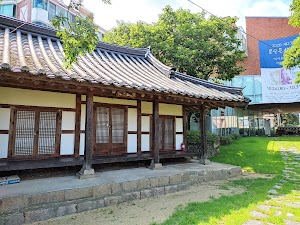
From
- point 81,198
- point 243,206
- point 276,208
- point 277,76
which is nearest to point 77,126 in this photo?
point 81,198

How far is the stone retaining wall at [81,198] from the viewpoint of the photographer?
444 centimetres

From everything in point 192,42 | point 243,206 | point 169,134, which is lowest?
point 243,206

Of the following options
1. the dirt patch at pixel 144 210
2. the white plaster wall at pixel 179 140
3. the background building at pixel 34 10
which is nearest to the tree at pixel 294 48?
the white plaster wall at pixel 179 140

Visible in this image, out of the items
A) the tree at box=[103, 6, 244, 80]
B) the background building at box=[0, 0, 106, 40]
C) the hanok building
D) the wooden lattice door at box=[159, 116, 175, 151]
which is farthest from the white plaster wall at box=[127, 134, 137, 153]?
the background building at box=[0, 0, 106, 40]

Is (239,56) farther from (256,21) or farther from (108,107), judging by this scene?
(256,21)

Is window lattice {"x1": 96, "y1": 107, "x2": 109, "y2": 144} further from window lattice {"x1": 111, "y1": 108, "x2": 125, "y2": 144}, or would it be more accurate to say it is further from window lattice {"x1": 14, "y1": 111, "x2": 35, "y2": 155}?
window lattice {"x1": 14, "y1": 111, "x2": 35, "y2": 155}

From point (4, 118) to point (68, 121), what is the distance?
5.62 feet

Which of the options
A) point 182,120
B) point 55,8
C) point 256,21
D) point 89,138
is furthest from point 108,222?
point 256,21

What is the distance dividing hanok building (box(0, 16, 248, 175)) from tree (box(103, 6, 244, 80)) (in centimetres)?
371

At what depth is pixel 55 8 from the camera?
22.5 m

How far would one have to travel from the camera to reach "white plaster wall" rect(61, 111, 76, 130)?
7.10 metres

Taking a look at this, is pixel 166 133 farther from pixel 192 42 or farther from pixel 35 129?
pixel 192 42

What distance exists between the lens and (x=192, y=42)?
13.4 meters

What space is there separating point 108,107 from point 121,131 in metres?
0.99
